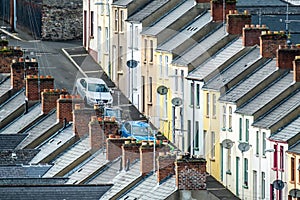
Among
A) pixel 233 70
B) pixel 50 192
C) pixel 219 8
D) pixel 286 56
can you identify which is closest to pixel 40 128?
pixel 286 56

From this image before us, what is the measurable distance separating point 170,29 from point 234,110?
1368 cm

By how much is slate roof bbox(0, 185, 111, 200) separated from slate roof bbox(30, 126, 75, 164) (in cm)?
1128

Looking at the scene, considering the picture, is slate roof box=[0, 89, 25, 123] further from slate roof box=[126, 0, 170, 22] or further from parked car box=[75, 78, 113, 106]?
slate roof box=[126, 0, 170, 22]

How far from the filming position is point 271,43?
88.2 meters

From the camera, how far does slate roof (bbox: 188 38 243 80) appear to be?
297ft

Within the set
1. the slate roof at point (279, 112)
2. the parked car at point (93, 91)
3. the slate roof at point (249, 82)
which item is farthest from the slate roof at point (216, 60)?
the slate roof at point (279, 112)

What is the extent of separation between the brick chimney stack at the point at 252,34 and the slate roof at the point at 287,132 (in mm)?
10602

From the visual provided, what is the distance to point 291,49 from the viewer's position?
84.9 metres

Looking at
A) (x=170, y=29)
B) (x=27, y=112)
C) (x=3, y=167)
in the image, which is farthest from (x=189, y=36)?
(x=3, y=167)

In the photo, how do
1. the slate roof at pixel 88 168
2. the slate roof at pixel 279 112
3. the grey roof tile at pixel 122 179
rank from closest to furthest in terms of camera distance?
the grey roof tile at pixel 122 179 → the slate roof at pixel 88 168 → the slate roof at pixel 279 112

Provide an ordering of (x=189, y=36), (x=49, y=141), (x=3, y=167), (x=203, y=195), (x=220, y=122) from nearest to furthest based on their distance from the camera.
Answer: (x=203, y=195)
(x=3, y=167)
(x=49, y=141)
(x=220, y=122)
(x=189, y=36)

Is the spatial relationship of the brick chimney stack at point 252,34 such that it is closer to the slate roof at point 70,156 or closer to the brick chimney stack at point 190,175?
the slate roof at point 70,156

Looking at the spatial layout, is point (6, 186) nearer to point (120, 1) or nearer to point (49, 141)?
point (49, 141)

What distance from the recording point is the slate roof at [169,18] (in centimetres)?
9869
